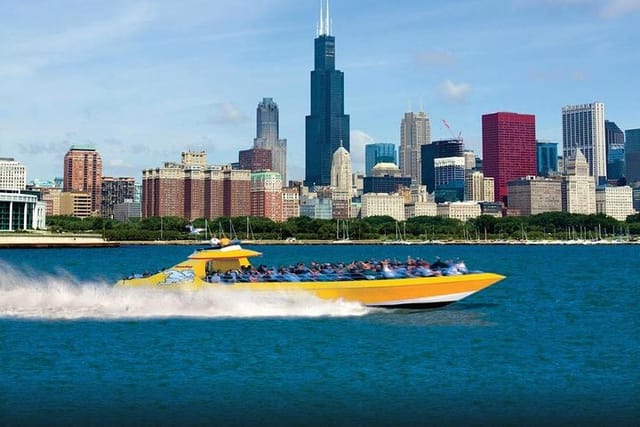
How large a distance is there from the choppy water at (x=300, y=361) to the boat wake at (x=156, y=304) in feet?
0.22

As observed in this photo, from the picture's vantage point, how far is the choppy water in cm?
2497

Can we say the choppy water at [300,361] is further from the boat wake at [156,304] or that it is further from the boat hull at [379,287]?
the boat hull at [379,287]

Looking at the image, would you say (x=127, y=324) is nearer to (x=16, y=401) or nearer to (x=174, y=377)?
(x=174, y=377)

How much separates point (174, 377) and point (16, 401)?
224 inches

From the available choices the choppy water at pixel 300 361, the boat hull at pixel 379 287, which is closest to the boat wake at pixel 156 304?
the choppy water at pixel 300 361

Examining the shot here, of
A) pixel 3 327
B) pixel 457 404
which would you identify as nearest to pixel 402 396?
pixel 457 404

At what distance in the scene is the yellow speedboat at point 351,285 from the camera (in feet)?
142

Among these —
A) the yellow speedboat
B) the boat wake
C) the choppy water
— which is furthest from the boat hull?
the choppy water

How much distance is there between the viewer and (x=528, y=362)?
33.4 m

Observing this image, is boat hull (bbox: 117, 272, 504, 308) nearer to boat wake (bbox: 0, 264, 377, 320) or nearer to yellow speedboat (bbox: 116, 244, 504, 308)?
yellow speedboat (bbox: 116, 244, 504, 308)

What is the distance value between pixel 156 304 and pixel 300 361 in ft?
44.1

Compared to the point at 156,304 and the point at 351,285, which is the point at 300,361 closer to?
the point at 351,285

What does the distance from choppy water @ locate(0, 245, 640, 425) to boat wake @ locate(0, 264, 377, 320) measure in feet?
0.22

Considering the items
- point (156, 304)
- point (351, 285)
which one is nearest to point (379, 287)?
point (351, 285)
